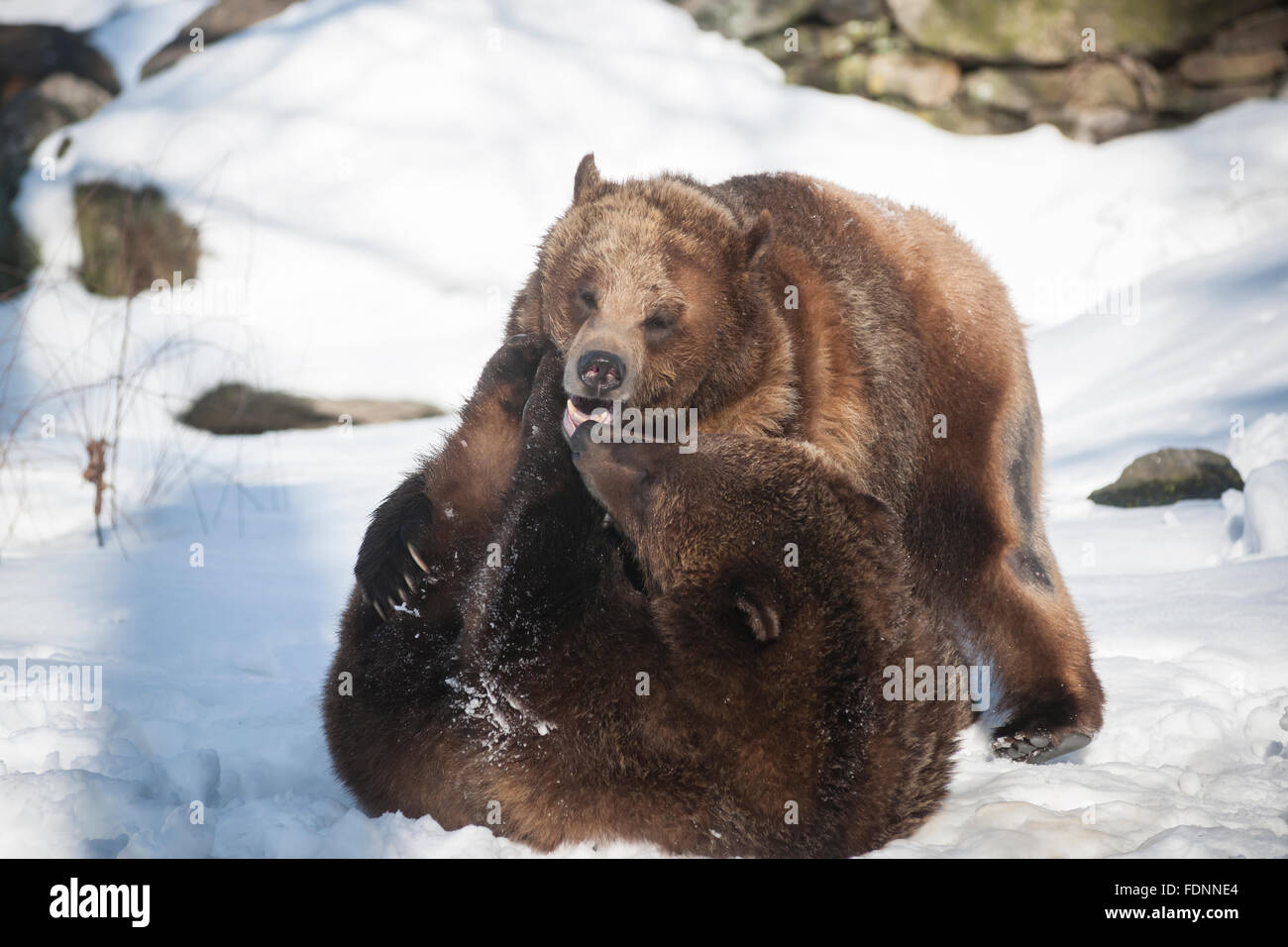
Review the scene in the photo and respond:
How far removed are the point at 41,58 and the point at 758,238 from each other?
12.0 meters

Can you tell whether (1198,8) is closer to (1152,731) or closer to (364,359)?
(364,359)

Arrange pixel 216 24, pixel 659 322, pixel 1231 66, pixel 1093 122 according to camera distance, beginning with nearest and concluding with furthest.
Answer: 1. pixel 659 322
2. pixel 1093 122
3. pixel 1231 66
4. pixel 216 24

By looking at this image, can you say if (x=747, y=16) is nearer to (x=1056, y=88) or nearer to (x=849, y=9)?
(x=849, y=9)

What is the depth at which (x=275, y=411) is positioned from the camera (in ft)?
30.1

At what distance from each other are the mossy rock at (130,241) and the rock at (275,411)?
165 cm

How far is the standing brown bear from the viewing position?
3582mm

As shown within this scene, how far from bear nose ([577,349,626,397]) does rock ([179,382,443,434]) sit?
6014mm

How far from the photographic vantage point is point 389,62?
1217 centimetres

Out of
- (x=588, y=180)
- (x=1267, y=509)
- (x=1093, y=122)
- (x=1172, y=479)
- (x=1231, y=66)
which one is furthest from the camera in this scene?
(x=1231, y=66)

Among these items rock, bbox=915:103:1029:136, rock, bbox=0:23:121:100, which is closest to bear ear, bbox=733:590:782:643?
rock, bbox=915:103:1029:136

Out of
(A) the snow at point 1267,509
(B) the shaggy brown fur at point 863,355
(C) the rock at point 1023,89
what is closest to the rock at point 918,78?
(C) the rock at point 1023,89

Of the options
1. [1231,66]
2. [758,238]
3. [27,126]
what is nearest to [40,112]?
[27,126]

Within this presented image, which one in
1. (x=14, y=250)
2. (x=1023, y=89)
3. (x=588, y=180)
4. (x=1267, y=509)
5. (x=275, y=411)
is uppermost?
(x=1023, y=89)
